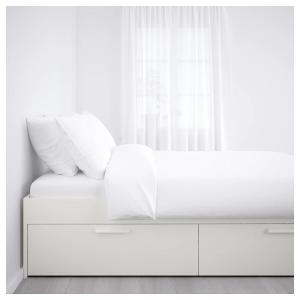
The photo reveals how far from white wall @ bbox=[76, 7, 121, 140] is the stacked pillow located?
285cm

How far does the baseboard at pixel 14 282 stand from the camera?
2124mm

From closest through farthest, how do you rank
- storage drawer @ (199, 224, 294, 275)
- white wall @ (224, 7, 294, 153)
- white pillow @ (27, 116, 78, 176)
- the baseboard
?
the baseboard < storage drawer @ (199, 224, 294, 275) < white pillow @ (27, 116, 78, 176) < white wall @ (224, 7, 294, 153)

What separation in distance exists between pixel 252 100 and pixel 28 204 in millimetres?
3932

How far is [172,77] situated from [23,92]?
317 centimetres

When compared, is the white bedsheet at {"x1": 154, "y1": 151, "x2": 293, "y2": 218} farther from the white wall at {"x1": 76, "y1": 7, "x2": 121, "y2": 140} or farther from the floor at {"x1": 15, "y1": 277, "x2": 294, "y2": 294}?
the white wall at {"x1": 76, "y1": 7, "x2": 121, "y2": 140}

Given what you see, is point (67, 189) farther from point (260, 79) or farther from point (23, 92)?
point (260, 79)

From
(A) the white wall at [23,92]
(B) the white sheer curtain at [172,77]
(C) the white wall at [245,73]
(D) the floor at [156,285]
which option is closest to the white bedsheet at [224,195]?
(D) the floor at [156,285]

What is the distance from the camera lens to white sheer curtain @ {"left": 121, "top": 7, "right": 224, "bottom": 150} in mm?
5414

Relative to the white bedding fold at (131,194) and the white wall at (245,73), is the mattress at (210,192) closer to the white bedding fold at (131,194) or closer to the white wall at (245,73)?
the white bedding fold at (131,194)

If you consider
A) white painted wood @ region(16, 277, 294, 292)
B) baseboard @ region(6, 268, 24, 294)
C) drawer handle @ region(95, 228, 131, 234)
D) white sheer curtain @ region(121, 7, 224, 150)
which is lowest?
white painted wood @ region(16, 277, 294, 292)

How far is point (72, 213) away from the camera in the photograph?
7.82ft

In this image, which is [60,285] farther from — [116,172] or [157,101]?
[157,101]

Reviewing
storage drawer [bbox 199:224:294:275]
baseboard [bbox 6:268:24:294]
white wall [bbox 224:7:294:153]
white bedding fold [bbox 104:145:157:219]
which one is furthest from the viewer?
white wall [bbox 224:7:294:153]

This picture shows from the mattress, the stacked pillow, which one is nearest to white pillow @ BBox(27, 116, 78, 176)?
the stacked pillow
